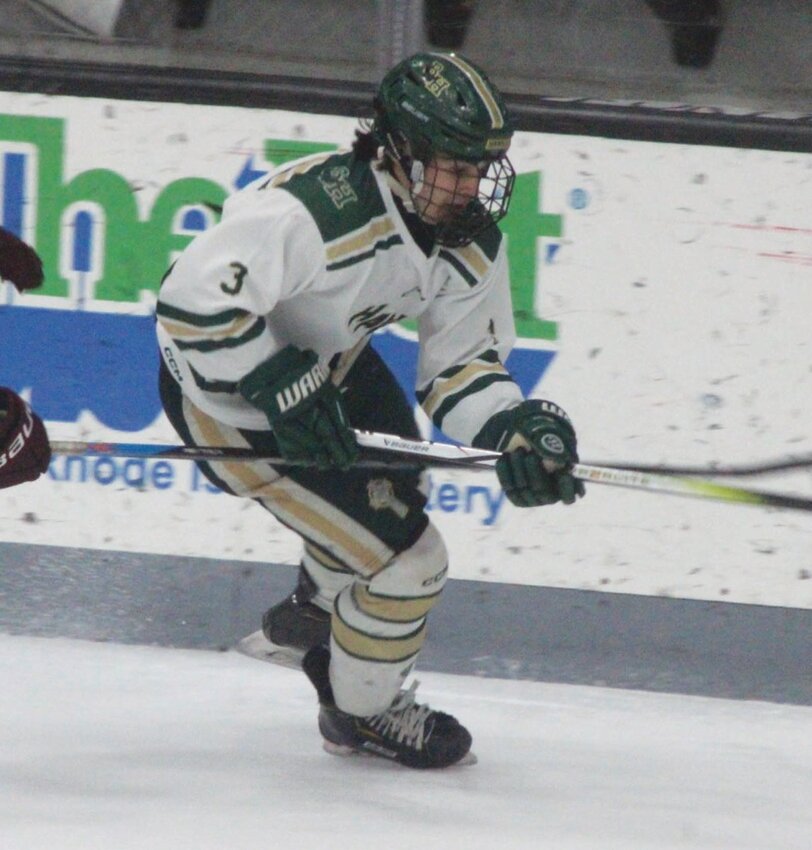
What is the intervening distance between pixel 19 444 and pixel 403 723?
77cm

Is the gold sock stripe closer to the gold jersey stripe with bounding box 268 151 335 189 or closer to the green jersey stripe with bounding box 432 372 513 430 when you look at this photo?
the green jersey stripe with bounding box 432 372 513 430

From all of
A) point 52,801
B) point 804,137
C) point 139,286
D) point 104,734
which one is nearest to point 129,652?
point 104,734

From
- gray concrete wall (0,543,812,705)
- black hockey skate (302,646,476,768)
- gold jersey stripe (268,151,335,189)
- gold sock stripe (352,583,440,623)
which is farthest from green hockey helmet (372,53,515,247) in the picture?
gray concrete wall (0,543,812,705)

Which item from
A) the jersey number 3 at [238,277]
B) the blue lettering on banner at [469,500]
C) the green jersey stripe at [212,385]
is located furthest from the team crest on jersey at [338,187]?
the blue lettering on banner at [469,500]

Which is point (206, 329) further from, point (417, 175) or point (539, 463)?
point (539, 463)

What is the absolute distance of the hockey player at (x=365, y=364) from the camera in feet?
7.27

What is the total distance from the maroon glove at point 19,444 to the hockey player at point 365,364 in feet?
0.77

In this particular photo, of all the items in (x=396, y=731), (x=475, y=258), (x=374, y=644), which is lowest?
(x=396, y=731)

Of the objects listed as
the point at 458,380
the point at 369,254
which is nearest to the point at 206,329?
the point at 369,254

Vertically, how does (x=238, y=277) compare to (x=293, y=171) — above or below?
below

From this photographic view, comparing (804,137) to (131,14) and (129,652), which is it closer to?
(131,14)

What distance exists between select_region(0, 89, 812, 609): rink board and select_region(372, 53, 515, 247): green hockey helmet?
36.9 inches

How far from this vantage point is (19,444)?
237 cm

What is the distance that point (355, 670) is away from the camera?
2486 millimetres
